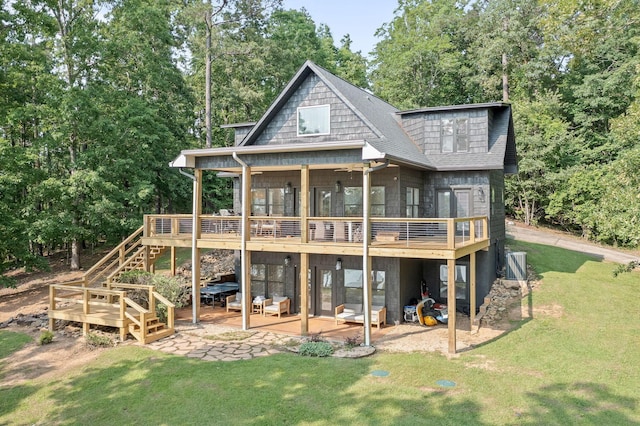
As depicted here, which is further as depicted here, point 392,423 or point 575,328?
point 575,328

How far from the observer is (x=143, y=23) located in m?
29.1

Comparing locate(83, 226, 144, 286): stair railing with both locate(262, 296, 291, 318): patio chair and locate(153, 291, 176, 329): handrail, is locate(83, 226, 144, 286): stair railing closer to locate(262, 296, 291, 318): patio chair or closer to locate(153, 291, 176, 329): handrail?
locate(153, 291, 176, 329): handrail

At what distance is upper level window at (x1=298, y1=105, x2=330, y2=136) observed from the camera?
17.2 meters

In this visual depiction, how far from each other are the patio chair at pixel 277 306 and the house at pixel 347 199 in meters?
0.33

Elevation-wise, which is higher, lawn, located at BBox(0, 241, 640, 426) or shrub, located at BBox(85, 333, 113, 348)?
shrub, located at BBox(85, 333, 113, 348)

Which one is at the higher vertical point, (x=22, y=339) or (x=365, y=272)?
(x=365, y=272)

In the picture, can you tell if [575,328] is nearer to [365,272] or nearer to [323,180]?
[365,272]

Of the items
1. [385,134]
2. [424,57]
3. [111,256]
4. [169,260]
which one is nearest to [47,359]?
[111,256]

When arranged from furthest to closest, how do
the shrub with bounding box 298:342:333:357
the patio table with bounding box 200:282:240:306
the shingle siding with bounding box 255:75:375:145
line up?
1. the patio table with bounding box 200:282:240:306
2. the shingle siding with bounding box 255:75:375:145
3. the shrub with bounding box 298:342:333:357

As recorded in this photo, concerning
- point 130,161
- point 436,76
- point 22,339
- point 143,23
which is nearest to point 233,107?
point 143,23

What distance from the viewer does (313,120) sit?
17406 mm

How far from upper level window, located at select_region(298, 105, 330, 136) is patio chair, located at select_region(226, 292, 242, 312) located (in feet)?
23.5

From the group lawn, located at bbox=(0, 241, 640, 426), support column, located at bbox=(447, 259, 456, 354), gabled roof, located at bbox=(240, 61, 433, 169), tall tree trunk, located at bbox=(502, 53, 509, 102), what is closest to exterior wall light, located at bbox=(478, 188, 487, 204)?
gabled roof, located at bbox=(240, 61, 433, 169)

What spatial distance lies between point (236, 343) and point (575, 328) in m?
11.0
